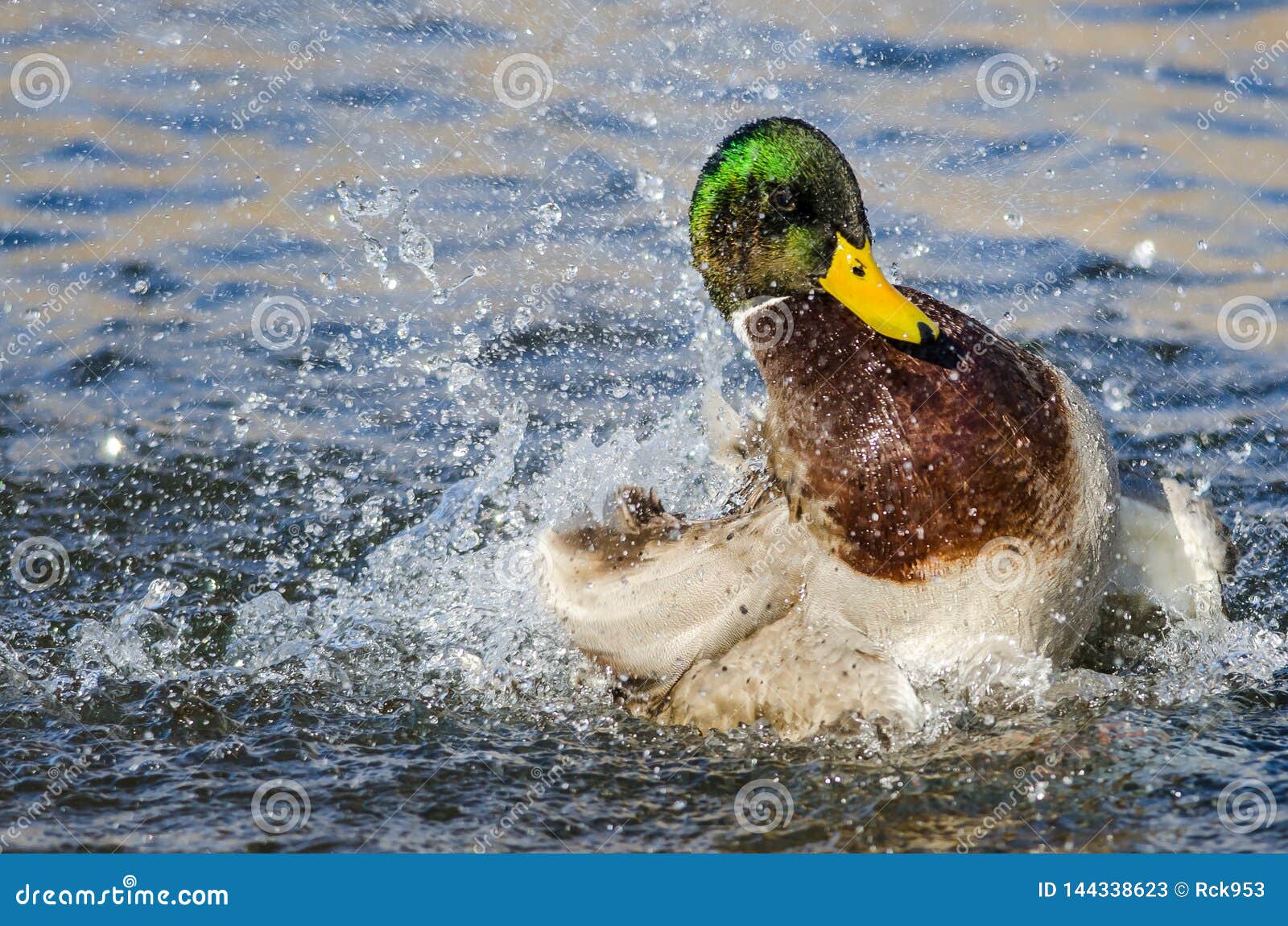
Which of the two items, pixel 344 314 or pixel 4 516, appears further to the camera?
pixel 344 314

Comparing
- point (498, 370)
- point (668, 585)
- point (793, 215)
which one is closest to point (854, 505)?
point (668, 585)

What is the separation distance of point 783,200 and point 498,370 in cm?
277

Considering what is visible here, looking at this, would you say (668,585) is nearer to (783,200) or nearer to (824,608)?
(824,608)

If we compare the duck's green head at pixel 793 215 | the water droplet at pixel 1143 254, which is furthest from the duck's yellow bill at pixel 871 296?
the water droplet at pixel 1143 254

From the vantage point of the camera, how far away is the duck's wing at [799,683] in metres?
3.04

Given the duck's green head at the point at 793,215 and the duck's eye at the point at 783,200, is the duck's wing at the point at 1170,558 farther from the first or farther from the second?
the duck's eye at the point at 783,200

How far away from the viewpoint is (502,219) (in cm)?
683

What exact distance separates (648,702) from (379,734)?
2.25 feet

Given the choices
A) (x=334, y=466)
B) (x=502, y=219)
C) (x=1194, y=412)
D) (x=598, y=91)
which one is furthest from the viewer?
(x=598, y=91)

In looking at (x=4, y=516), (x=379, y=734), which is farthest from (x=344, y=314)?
(x=379, y=734)

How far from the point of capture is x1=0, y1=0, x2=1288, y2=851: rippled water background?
10.5 ft

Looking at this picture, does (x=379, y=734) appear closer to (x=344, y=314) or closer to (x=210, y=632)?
(x=210, y=632)

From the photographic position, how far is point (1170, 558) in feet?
11.5

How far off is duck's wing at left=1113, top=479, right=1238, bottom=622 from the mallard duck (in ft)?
0.03
